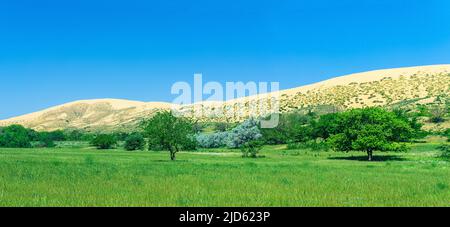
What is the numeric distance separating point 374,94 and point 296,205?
17314 cm

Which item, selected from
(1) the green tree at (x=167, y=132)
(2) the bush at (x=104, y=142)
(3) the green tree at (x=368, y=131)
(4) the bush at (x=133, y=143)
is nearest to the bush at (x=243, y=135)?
(4) the bush at (x=133, y=143)

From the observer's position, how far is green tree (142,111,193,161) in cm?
6569

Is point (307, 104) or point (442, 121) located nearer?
point (442, 121)

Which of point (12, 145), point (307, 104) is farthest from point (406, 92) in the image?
point (12, 145)

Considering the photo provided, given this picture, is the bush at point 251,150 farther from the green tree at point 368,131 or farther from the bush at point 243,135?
the bush at point 243,135

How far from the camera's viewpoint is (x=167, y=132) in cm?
6581

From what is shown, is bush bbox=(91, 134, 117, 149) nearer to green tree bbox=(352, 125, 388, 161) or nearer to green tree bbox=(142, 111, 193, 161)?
green tree bbox=(142, 111, 193, 161)

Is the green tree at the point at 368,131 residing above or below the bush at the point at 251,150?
above

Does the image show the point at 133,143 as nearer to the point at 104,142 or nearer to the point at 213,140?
the point at 104,142

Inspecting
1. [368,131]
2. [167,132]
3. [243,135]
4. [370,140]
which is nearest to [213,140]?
[243,135]

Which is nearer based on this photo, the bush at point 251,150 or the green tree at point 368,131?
the green tree at point 368,131

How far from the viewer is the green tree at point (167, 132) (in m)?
65.7
